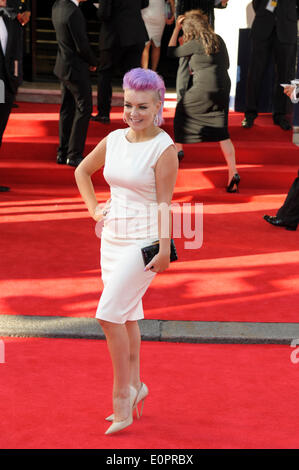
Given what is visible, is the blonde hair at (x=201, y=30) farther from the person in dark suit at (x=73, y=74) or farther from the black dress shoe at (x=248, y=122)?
the black dress shoe at (x=248, y=122)

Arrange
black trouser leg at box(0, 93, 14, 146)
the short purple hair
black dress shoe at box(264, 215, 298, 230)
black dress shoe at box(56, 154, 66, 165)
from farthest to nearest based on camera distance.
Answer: black dress shoe at box(56, 154, 66, 165) → black trouser leg at box(0, 93, 14, 146) → black dress shoe at box(264, 215, 298, 230) → the short purple hair

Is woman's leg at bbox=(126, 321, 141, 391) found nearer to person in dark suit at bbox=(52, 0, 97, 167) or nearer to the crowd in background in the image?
the crowd in background

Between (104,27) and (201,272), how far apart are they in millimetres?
4681

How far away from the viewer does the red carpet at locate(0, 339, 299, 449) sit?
12.4 feet

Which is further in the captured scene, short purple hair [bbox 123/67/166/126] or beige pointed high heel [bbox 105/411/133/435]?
beige pointed high heel [bbox 105/411/133/435]

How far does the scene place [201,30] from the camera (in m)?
8.56

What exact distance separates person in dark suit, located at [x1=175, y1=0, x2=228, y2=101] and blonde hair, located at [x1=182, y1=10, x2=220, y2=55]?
4.27 ft

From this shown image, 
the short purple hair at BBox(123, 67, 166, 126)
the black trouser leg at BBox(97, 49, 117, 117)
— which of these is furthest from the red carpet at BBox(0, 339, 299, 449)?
the black trouser leg at BBox(97, 49, 117, 117)

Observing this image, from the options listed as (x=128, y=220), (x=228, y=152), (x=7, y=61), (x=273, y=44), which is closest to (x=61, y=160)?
(x=7, y=61)

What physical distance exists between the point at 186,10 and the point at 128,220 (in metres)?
7.60

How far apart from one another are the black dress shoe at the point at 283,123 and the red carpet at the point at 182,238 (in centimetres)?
9

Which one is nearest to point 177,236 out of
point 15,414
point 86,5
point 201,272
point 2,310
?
point 201,272

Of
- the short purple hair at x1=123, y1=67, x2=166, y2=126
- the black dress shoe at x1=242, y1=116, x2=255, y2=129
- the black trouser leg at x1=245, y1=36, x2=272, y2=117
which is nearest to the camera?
the short purple hair at x1=123, y1=67, x2=166, y2=126

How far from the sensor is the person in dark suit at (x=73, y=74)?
29.5 ft
